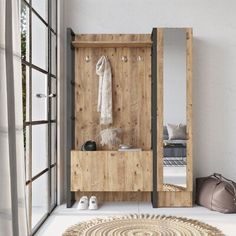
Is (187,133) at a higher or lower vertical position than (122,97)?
lower

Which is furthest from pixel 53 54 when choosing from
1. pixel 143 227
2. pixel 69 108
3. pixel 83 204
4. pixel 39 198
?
pixel 143 227

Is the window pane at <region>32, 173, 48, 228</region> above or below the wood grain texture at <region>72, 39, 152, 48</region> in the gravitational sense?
below

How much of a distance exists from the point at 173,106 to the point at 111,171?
107 cm

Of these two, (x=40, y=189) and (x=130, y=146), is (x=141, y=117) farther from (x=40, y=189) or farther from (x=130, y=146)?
(x=40, y=189)

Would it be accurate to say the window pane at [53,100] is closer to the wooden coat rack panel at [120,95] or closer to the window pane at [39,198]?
the wooden coat rack panel at [120,95]

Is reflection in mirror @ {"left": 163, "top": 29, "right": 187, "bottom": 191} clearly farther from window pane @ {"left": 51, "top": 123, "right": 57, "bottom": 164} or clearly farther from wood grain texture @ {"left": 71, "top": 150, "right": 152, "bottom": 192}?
window pane @ {"left": 51, "top": 123, "right": 57, "bottom": 164}

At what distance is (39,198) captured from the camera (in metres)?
3.63

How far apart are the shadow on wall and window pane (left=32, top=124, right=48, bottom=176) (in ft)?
6.23

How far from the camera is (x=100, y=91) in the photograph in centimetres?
423

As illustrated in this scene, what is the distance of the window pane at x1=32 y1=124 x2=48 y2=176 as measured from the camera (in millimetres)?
3420

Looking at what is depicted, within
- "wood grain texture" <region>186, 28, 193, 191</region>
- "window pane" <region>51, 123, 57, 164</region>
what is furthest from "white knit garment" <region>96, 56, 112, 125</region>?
"wood grain texture" <region>186, 28, 193, 191</region>

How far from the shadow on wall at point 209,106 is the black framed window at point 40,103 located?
1810 millimetres

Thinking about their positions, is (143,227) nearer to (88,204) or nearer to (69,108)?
(88,204)

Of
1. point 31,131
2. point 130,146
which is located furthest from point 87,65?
point 31,131
